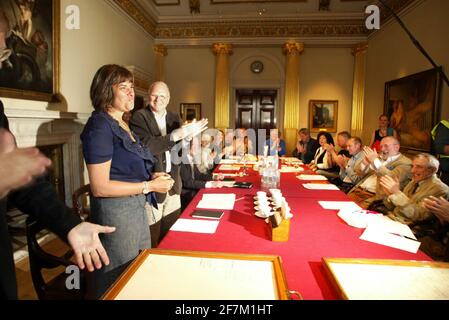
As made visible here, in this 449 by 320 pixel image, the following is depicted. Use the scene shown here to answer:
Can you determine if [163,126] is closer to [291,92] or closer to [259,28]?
[291,92]

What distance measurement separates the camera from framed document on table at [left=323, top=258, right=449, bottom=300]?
0.93m

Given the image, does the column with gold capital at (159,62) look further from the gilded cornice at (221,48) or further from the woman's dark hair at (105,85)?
the woman's dark hair at (105,85)

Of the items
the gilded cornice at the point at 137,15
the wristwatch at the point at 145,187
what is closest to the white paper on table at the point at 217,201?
the wristwatch at the point at 145,187

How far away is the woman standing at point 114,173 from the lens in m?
1.48

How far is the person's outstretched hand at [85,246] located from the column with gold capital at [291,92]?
27.7 ft

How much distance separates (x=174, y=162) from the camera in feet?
8.54

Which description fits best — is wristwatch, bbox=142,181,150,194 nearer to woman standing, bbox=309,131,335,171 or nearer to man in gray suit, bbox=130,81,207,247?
man in gray suit, bbox=130,81,207,247

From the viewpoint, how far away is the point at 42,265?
161 cm

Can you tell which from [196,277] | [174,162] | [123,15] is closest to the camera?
[196,277]

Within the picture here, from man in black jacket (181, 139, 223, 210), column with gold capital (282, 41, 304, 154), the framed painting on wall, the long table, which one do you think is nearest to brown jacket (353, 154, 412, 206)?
the long table

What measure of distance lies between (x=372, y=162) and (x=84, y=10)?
528cm

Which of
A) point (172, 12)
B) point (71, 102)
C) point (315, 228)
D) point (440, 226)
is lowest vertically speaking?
point (440, 226)
